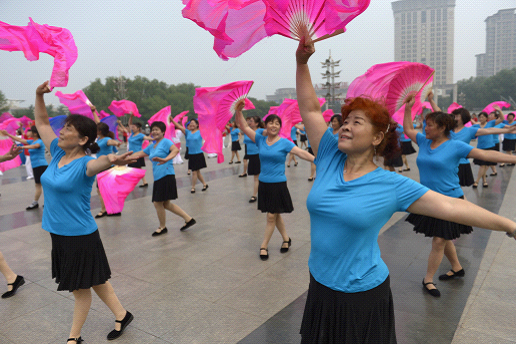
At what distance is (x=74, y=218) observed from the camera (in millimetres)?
2797

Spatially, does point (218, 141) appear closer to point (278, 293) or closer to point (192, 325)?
point (278, 293)

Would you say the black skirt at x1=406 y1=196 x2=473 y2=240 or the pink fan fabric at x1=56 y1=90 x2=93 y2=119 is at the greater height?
the pink fan fabric at x1=56 y1=90 x2=93 y2=119

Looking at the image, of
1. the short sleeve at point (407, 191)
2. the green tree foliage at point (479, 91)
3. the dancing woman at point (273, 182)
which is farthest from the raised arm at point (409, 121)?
the green tree foliage at point (479, 91)

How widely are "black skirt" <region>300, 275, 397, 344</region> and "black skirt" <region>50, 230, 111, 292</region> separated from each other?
6.15 ft

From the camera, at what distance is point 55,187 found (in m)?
2.72

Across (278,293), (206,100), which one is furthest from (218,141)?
(278,293)

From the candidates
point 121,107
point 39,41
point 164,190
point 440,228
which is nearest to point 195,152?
point 121,107

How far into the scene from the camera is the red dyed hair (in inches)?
72.2

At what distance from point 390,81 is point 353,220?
2.07 meters

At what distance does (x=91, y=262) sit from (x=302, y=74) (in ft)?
7.32

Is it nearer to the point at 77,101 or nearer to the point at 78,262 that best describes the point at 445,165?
the point at 78,262

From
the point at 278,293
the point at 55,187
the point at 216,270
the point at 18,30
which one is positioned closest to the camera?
the point at 55,187

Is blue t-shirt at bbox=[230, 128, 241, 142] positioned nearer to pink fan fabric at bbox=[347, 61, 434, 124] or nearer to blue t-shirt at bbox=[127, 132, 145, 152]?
blue t-shirt at bbox=[127, 132, 145, 152]

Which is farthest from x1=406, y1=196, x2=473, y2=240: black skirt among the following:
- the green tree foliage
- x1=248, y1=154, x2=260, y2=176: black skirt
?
the green tree foliage
